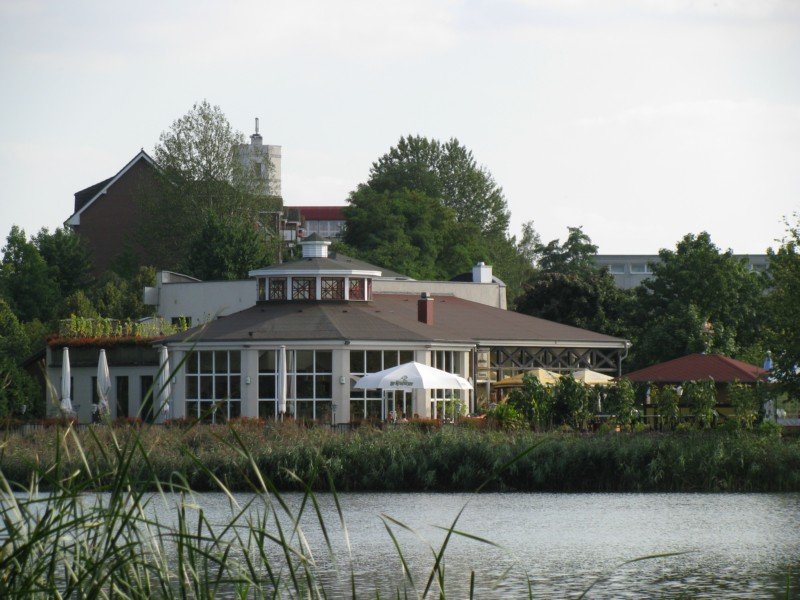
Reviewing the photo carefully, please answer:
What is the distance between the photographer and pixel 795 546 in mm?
19656

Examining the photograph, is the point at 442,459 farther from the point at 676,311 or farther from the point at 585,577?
the point at 676,311

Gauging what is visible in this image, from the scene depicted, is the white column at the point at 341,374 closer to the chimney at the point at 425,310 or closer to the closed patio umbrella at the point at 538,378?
the closed patio umbrella at the point at 538,378

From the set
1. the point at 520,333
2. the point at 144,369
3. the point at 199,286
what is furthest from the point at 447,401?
the point at 199,286

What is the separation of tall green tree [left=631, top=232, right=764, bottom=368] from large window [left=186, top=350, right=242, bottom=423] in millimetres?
19293

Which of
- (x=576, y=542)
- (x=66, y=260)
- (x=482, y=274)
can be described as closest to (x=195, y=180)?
(x=66, y=260)

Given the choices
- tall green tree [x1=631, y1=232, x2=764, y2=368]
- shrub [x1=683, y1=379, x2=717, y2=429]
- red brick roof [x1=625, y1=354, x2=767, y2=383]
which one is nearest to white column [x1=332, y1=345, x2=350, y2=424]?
red brick roof [x1=625, y1=354, x2=767, y2=383]

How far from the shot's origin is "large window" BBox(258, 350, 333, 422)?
38531 mm

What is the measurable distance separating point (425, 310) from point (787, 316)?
13.6 m

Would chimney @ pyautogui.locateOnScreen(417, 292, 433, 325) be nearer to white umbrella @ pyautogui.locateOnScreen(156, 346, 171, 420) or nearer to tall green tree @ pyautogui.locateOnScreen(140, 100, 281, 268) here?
white umbrella @ pyautogui.locateOnScreen(156, 346, 171, 420)

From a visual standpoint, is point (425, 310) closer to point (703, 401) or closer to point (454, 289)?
point (454, 289)

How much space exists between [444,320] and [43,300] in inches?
973

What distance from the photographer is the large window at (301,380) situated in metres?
38.5

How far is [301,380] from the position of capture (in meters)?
38.8

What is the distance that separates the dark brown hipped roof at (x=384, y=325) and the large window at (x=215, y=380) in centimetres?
57
